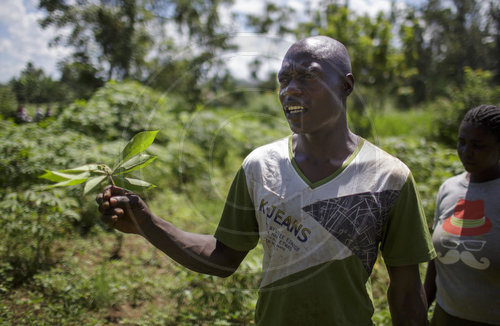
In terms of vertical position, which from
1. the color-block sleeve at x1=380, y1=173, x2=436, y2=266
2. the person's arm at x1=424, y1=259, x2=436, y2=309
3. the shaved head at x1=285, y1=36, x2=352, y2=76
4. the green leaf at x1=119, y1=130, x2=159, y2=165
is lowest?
the person's arm at x1=424, y1=259, x2=436, y2=309

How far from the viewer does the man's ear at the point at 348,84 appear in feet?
4.25

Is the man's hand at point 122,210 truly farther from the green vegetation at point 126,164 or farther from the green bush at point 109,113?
the green bush at point 109,113

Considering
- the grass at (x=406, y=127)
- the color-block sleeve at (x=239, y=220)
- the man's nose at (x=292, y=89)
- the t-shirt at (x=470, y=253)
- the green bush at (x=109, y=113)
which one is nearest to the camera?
the man's nose at (x=292, y=89)

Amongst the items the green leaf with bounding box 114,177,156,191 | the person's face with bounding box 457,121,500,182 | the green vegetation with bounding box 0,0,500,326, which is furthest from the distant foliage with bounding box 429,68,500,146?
the green leaf with bounding box 114,177,156,191

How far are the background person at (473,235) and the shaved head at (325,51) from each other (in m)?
0.93

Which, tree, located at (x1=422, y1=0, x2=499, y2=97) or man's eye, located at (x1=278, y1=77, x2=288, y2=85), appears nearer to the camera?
man's eye, located at (x1=278, y1=77, x2=288, y2=85)

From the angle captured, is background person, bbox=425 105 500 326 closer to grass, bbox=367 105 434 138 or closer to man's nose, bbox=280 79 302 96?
man's nose, bbox=280 79 302 96

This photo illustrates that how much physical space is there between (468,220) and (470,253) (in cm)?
16

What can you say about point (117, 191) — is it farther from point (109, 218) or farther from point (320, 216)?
point (320, 216)

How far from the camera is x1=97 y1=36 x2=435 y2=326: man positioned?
1154 mm

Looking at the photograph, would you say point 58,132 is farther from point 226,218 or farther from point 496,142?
point 496,142

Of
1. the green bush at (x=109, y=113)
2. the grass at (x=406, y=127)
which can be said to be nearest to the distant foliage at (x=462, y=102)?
the grass at (x=406, y=127)

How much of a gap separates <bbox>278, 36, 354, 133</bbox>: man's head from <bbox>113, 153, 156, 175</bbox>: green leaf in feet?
1.64

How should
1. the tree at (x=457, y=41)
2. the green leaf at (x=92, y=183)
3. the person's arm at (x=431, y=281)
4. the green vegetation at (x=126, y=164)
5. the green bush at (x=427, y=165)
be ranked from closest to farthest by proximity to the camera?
the green leaf at (x=92, y=183) < the person's arm at (x=431, y=281) < the green vegetation at (x=126, y=164) < the green bush at (x=427, y=165) < the tree at (x=457, y=41)
